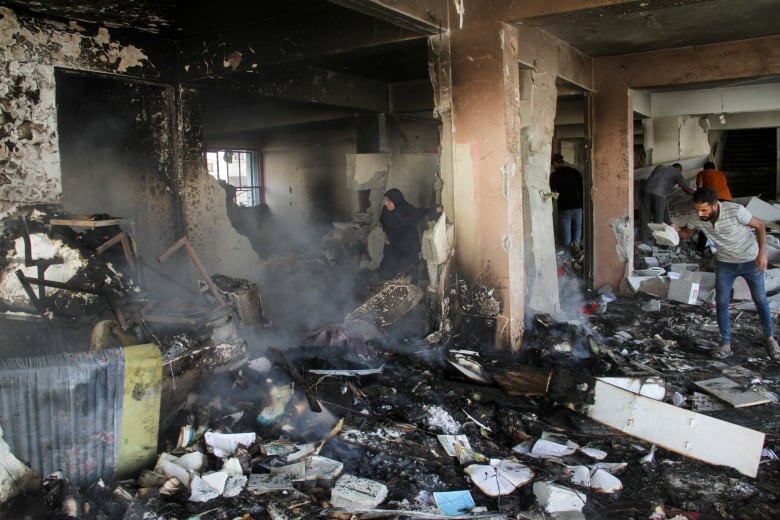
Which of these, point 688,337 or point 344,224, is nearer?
point 688,337

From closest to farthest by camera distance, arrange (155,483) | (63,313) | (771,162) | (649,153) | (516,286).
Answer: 1. (155,483)
2. (63,313)
3. (516,286)
4. (649,153)
5. (771,162)

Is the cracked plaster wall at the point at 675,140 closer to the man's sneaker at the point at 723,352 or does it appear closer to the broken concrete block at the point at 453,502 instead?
the man's sneaker at the point at 723,352

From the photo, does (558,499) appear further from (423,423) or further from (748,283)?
(748,283)

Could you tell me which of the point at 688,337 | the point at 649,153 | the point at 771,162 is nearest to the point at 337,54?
the point at 688,337

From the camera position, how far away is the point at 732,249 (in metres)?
5.61

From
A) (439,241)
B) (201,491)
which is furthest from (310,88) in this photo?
(201,491)

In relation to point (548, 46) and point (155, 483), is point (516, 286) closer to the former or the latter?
point (548, 46)

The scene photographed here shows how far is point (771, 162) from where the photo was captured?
16.3m

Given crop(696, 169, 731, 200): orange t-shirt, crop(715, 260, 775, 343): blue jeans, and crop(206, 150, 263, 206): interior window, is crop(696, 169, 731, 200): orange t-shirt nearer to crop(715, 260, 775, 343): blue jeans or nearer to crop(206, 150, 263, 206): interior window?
crop(715, 260, 775, 343): blue jeans

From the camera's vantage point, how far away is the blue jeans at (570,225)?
1130 centimetres

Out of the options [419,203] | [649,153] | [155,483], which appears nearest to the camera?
[155,483]

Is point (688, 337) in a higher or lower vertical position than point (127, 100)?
lower

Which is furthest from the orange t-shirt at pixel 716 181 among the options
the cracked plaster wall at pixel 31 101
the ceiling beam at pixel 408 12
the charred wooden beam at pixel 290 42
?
the cracked plaster wall at pixel 31 101

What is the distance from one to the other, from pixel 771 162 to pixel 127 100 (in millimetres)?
16433
